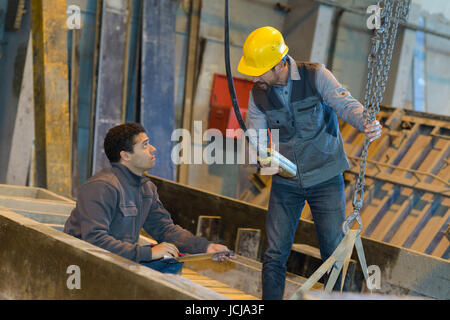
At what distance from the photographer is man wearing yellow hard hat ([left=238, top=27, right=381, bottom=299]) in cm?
348

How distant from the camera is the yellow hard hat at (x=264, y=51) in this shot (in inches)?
136

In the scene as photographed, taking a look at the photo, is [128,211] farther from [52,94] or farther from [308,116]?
[52,94]

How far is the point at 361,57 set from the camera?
9.98 m

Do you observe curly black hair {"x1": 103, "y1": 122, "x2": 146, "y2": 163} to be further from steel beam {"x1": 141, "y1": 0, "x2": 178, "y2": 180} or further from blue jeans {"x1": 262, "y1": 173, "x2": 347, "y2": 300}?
steel beam {"x1": 141, "y1": 0, "x2": 178, "y2": 180}

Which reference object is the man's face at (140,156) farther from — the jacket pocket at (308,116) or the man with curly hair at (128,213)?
the jacket pocket at (308,116)

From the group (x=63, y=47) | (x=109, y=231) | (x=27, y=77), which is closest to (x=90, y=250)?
(x=109, y=231)

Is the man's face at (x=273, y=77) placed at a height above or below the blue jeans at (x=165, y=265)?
above

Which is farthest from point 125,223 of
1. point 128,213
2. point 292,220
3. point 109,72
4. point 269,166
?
point 109,72

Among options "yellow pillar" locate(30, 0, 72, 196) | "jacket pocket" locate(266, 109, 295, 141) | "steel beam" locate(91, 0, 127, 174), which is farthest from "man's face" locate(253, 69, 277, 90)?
"steel beam" locate(91, 0, 127, 174)

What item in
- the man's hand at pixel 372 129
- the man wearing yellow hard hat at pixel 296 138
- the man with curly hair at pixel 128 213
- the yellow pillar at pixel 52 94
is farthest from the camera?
the yellow pillar at pixel 52 94

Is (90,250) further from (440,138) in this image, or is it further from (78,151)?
(78,151)

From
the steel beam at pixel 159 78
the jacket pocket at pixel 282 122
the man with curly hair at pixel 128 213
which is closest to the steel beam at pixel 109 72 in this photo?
the steel beam at pixel 159 78

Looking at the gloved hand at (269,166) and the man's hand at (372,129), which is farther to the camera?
the gloved hand at (269,166)

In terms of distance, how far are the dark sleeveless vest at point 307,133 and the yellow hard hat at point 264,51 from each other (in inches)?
6.8
